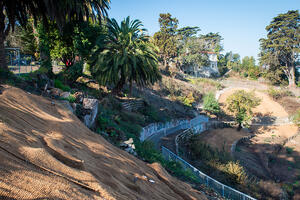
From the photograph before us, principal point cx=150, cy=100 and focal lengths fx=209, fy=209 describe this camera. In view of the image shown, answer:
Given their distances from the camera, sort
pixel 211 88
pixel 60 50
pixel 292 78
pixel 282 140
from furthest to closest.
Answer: pixel 292 78, pixel 211 88, pixel 282 140, pixel 60 50

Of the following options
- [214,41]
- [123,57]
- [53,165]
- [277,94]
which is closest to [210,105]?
[277,94]

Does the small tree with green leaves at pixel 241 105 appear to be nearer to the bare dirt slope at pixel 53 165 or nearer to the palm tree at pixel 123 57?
the palm tree at pixel 123 57

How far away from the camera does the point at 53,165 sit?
2605 millimetres

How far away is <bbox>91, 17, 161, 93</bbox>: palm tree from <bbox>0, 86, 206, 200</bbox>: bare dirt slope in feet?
45.7

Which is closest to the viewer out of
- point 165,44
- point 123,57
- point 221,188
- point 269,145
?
point 221,188

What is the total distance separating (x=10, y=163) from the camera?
7.18 ft

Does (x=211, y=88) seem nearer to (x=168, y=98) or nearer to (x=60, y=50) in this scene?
(x=168, y=98)

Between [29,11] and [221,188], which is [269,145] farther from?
[29,11]

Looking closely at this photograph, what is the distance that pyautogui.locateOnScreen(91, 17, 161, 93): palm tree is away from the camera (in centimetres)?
1847

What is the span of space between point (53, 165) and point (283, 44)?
68.0m

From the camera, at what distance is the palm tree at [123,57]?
18469 mm

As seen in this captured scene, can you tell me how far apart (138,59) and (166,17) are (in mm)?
46599

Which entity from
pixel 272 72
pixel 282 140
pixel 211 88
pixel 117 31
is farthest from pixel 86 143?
pixel 272 72

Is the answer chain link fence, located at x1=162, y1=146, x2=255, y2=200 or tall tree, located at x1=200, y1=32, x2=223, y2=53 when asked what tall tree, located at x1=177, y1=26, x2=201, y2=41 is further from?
chain link fence, located at x1=162, y1=146, x2=255, y2=200
